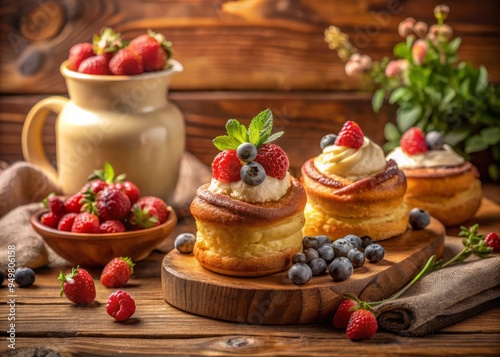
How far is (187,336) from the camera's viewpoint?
2383 mm

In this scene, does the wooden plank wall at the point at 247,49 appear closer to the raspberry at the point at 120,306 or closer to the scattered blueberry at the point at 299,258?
the scattered blueberry at the point at 299,258

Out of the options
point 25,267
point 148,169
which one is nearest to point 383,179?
point 148,169

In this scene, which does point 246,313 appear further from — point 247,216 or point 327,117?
point 327,117

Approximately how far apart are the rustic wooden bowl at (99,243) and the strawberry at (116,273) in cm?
11

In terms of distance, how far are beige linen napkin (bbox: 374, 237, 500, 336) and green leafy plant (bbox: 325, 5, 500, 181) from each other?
1.11m

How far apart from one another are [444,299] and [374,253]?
0.28 m

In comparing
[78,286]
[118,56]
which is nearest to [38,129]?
[118,56]

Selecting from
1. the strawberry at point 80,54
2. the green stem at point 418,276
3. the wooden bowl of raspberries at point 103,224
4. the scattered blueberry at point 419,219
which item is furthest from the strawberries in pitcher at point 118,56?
the green stem at point 418,276

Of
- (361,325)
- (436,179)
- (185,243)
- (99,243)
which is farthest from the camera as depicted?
(436,179)

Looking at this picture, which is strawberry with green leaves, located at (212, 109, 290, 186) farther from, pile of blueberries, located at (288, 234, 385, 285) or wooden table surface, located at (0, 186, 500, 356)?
wooden table surface, located at (0, 186, 500, 356)

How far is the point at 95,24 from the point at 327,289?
234cm

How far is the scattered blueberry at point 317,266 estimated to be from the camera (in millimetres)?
2537

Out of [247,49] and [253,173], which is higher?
[253,173]

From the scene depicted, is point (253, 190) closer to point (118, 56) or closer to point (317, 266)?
point (317, 266)
